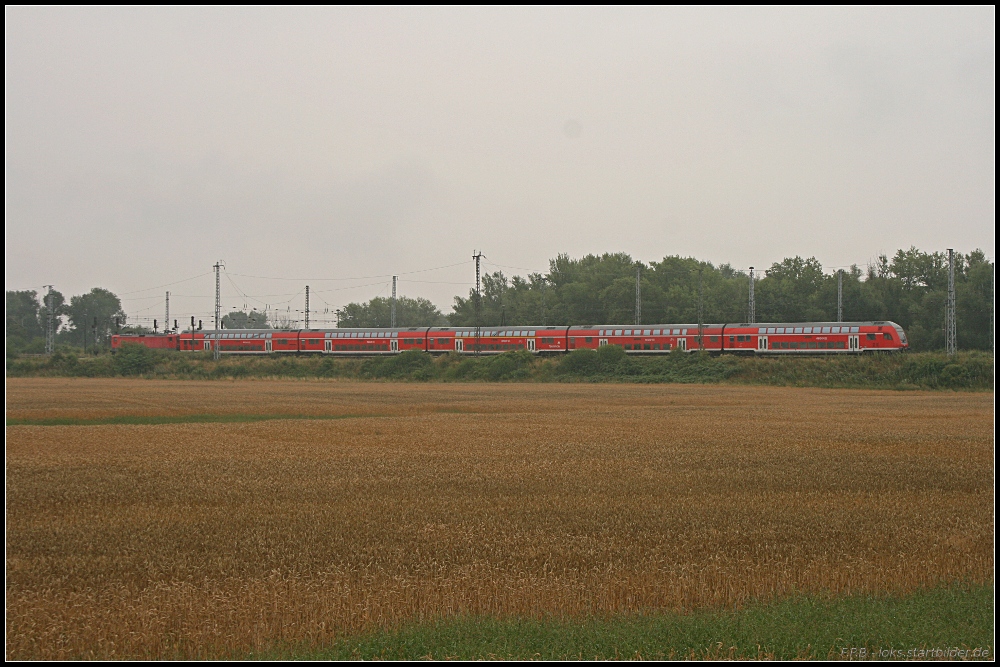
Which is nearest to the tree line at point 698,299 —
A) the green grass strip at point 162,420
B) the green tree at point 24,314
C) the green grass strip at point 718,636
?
the green tree at point 24,314

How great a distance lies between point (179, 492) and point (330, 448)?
885 cm

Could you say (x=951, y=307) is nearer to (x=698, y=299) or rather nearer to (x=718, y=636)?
(x=698, y=299)

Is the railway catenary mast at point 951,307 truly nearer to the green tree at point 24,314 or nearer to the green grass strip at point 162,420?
the green grass strip at point 162,420

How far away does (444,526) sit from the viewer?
614 inches

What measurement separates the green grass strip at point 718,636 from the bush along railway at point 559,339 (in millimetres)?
74616

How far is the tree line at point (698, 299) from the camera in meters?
96.6

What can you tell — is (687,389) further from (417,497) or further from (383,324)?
(383,324)

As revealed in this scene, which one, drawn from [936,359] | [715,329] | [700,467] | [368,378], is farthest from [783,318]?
[700,467]

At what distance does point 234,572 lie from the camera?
12586mm

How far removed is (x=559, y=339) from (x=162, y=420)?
59.8 meters

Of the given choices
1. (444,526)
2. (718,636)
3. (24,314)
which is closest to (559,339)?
(444,526)

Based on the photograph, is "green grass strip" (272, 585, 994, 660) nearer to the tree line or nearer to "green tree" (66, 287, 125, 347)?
the tree line

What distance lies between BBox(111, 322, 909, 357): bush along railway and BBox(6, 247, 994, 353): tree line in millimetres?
6949

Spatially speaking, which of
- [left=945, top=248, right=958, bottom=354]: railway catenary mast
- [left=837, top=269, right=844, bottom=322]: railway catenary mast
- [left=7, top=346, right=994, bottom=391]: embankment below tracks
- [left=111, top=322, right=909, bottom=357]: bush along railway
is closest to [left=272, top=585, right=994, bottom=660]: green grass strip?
[left=7, top=346, right=994, bottom=391]: embankment below tracks
